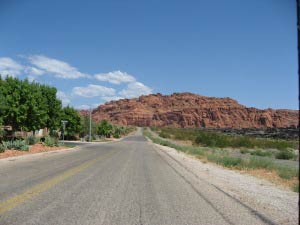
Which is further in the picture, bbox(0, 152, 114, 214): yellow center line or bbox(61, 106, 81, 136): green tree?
bbox(61, 106, 81, 136): green tree

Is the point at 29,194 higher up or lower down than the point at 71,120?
lower down

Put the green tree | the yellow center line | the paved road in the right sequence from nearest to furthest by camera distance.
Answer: the paved road
the yellow center line
the green tree

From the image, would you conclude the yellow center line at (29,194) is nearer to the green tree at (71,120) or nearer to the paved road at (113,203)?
the paved road at (113,203)

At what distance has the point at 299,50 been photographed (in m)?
3.23

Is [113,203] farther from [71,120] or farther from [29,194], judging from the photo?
[71,120]

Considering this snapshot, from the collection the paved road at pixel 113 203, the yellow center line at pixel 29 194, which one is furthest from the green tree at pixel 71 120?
the paved road at pixel 113 203

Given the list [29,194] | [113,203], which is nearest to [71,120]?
[29,194]

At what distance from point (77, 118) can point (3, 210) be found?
55.9 meters

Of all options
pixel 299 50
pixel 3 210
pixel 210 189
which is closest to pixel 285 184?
pixel 210 189

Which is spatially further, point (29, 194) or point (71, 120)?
point (71, 120)

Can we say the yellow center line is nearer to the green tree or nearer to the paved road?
the paved road

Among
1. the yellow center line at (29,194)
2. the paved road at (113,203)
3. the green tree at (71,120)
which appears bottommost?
the paved road at (113,203)

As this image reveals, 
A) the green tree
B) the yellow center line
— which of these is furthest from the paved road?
the green tree

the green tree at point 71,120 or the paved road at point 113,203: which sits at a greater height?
the green tree at point 71,120
